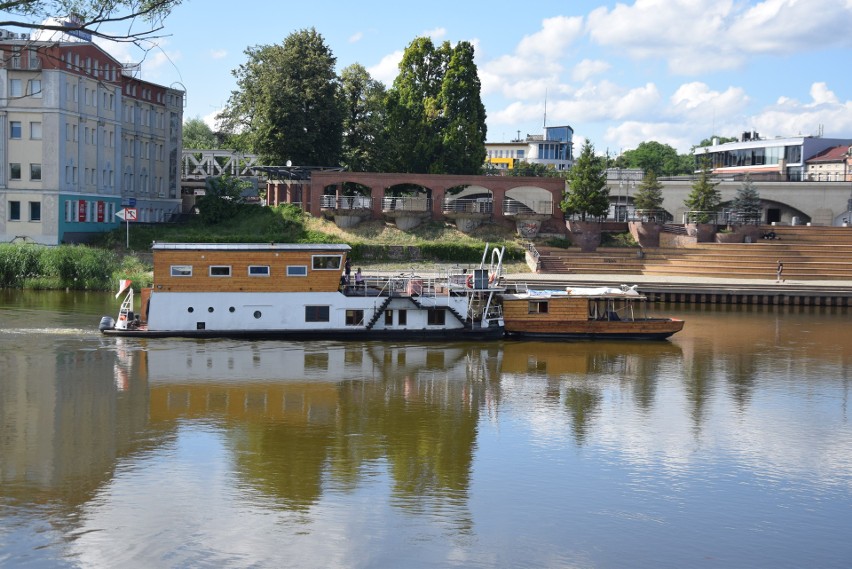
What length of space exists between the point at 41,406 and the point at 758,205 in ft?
204

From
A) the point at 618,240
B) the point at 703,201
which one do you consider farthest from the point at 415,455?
the point at 703,201

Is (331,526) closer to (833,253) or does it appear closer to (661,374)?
(661,374)

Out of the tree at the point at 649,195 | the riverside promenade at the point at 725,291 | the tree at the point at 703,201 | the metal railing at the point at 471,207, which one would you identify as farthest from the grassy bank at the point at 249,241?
the tree at the point at 703,201

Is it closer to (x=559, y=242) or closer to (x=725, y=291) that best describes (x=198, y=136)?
(x=559, y=242)

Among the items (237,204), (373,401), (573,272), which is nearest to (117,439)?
(373,401)

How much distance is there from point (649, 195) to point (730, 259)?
10.8 metres

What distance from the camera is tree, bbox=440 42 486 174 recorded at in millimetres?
82062

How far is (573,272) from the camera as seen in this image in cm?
6781

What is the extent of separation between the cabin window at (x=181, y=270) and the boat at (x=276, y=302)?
0.04m

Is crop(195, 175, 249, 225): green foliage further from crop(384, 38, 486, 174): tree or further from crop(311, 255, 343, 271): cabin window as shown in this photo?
crop(311, 255, 343, 271): cabin window

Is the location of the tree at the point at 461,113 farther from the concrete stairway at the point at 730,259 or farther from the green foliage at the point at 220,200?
the green foliage at the point at 220,200

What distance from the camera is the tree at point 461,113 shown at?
82.1m

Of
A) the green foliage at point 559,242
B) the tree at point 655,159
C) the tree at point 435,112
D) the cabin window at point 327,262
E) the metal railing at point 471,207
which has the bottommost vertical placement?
the cabin window at point 327,262

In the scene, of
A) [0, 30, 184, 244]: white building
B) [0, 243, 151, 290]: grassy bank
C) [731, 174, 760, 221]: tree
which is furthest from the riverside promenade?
[0, 30, 184, 244]: white building
